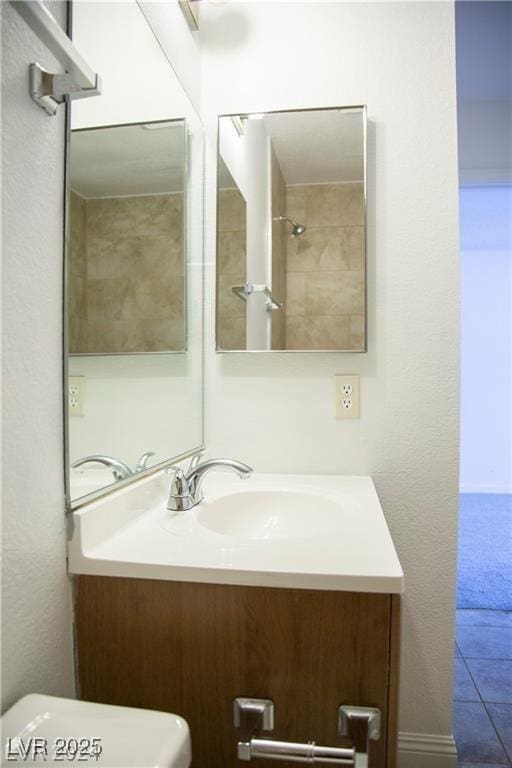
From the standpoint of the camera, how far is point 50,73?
0.68m

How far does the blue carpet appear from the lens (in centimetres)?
231

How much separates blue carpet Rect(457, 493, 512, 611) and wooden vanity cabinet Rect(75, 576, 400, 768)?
6.11 ft

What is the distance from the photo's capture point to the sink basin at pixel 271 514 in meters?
1.10

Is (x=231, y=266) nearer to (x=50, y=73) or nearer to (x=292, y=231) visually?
(x=292, y=231)

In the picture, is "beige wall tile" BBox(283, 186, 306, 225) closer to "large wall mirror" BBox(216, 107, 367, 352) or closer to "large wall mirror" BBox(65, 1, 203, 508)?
"large wall mirror" BBox(216, 107, 367, 352)

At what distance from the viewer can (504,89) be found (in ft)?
9.24

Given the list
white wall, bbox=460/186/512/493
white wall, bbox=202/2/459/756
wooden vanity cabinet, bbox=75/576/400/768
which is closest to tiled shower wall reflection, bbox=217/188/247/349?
white wall, bbox=202/2/459/756

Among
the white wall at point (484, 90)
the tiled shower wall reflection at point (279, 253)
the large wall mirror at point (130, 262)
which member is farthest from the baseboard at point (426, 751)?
the white wall at point (484, 90)

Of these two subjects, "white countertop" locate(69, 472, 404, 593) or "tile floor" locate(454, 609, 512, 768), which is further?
"tile floor" locate(454, 609, 512, 768)

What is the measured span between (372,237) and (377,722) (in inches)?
45.0

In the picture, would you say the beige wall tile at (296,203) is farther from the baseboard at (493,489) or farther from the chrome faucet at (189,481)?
→ the baseboard at (493,489)

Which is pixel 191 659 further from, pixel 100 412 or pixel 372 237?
pixel 372 237

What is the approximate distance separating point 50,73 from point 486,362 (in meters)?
4.57

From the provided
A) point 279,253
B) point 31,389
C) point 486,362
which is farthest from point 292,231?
point 486,362
